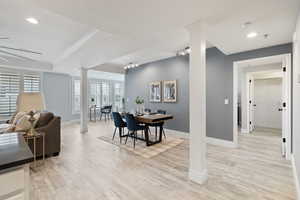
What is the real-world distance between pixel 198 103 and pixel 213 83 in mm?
2271

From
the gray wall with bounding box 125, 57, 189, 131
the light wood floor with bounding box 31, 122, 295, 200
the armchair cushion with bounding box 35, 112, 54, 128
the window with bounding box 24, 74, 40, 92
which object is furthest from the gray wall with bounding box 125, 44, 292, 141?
the window with bounding box 24, 74, 40, 92

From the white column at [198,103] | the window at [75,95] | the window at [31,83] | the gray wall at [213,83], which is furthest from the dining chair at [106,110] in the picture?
the white column at [198,103]

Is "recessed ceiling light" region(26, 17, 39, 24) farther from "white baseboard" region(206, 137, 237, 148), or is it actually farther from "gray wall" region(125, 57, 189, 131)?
"white baseboard" region(206, 137, 237, 148)

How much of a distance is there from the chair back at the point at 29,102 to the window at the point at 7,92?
460 centimetres

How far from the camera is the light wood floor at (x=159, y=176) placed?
1982 mm

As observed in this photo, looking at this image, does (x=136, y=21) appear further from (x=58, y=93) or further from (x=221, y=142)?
(x=58, y=93)

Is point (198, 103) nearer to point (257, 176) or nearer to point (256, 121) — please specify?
point (257, 176)

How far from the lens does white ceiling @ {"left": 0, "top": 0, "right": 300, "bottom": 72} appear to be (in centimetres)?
182

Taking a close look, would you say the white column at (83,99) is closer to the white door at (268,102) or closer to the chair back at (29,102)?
the chair back at (29,102)

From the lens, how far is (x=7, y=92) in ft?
17.3

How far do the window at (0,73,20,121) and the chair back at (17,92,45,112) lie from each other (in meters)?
4.60

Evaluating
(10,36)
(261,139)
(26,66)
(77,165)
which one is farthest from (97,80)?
(261,139)

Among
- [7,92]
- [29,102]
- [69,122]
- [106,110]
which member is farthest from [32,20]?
[106,110]

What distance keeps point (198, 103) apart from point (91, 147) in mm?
3053
